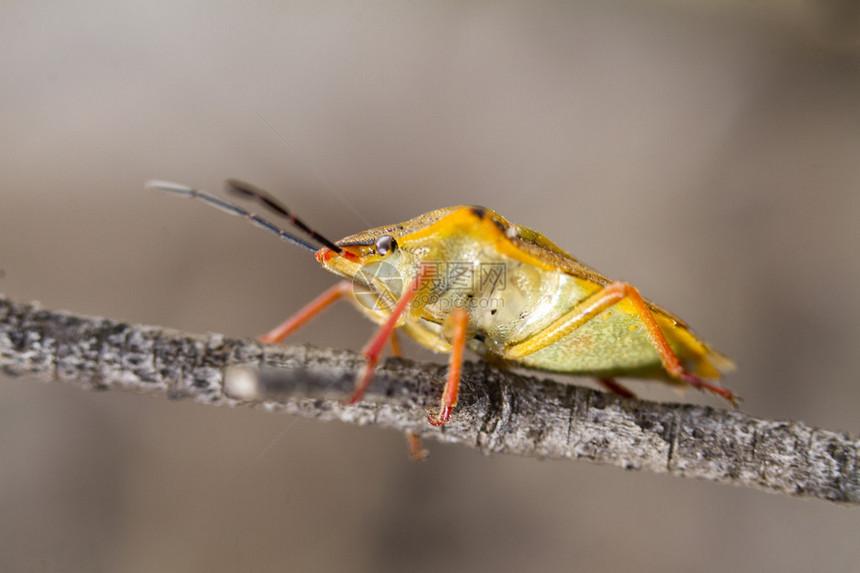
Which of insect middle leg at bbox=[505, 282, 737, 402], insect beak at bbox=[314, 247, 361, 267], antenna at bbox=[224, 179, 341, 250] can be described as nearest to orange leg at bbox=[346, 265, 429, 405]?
insect beak at bbox=[314, 247, 361, 267]

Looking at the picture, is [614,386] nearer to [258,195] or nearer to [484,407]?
[484,407]

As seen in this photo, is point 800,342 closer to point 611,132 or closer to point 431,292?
point 611,132

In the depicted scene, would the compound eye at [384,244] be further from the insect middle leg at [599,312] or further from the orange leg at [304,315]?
the insect middle leg at [599,312]

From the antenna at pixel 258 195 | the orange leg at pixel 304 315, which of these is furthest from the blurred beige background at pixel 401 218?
the antenna at pixel 258 195

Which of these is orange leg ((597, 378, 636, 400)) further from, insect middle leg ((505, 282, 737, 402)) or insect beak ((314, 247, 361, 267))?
insect beak ((314, 247, 361, 267))

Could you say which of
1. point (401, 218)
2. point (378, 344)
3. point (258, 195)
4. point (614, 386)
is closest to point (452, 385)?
point (378, 344)
